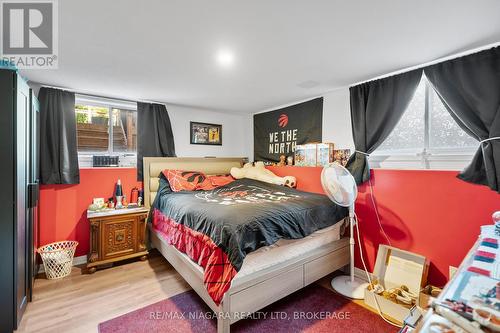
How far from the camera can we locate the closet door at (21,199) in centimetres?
170

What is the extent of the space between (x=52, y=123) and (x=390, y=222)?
13.4 ft

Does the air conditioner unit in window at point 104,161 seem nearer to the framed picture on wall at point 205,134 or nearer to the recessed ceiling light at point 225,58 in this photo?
the framed picture on wall at point 205,134

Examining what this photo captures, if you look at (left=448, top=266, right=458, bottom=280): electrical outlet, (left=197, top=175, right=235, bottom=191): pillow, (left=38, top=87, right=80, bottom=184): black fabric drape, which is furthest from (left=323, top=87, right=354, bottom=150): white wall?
(left=38, top=87, right=80, bottom=184): black fabric drape

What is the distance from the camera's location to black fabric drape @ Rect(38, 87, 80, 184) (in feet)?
9.00

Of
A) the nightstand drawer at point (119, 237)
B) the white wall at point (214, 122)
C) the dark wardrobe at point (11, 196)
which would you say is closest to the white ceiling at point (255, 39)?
the dark wardrobe at point (11, 196)

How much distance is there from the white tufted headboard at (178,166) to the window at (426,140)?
8.05 ft

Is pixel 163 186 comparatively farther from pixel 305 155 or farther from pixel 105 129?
pixel 305 155

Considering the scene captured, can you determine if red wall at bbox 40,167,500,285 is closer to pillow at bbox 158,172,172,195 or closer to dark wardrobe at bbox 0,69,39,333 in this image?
pillow at bbox 158,172,172,195

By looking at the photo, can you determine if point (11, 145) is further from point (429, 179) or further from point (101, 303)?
point (429, 179)

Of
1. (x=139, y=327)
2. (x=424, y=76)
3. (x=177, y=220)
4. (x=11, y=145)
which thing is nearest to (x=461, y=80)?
(x=424, y=76)

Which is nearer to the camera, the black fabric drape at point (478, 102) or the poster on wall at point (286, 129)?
the black fabric drape at point (478, 102)

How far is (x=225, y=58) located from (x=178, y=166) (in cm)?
207

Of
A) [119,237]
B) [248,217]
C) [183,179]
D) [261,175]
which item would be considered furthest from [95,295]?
[261,175]

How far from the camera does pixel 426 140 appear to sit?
7.61 ft
